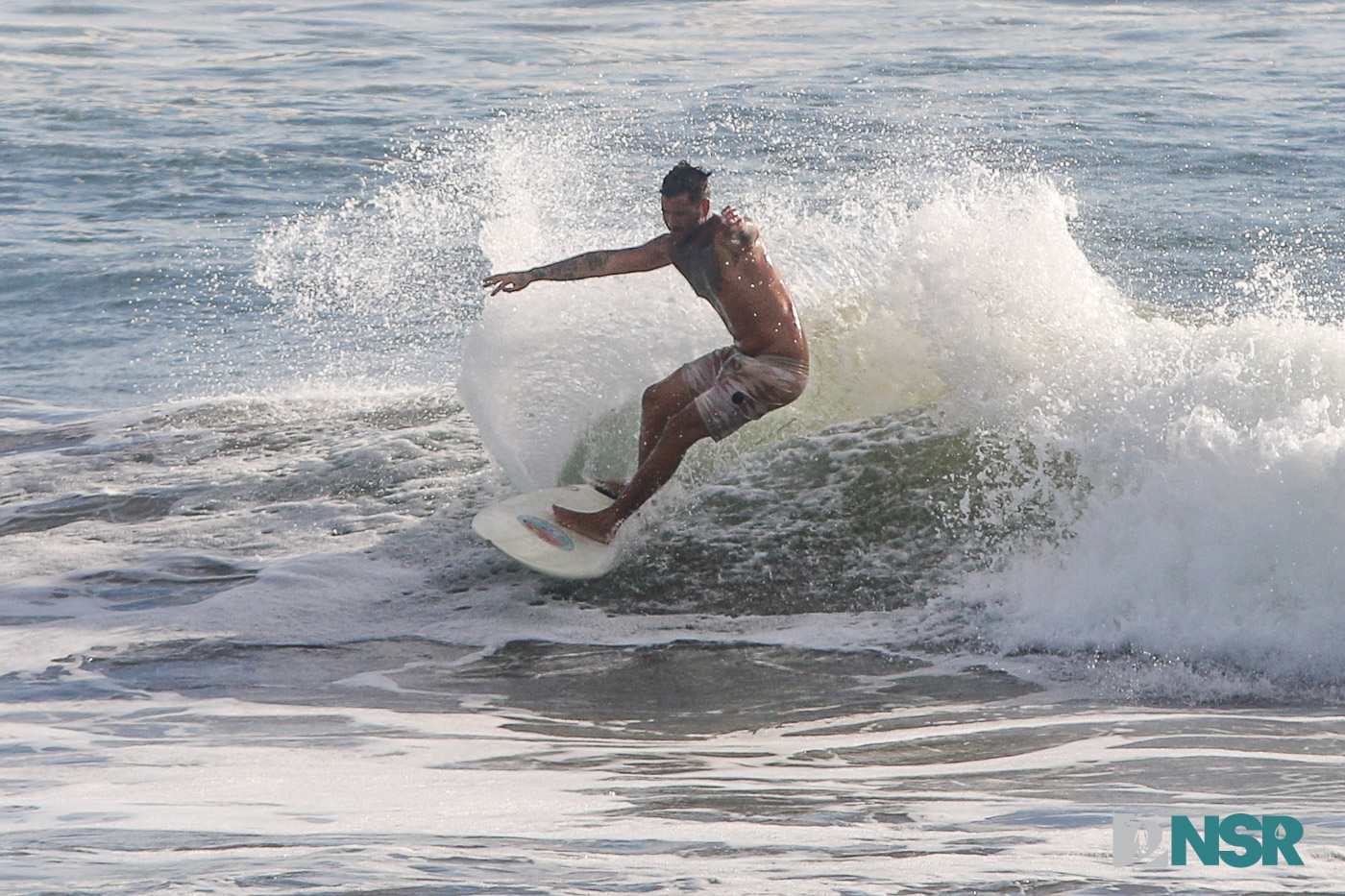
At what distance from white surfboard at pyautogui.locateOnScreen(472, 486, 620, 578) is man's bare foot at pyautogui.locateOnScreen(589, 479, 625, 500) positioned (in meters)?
0.03

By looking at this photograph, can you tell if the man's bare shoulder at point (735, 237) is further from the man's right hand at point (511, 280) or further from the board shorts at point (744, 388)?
the man's right hand at point (511, 280)

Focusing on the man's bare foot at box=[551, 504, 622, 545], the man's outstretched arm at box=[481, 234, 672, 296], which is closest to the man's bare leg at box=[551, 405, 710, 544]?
the man's bare foot at box=[551, 504, 622, 545]

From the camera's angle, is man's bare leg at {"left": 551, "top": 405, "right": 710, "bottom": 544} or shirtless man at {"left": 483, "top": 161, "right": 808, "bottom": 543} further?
man's bare leg at {"left": 551, "top": 405, "right": 710, "bottom": 544}

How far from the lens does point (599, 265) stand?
687cm

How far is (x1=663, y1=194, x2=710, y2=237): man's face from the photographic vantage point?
6.54 m

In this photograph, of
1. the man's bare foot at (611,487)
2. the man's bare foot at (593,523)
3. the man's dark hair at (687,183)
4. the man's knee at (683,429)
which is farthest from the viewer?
the man's bare foot at (611,487)

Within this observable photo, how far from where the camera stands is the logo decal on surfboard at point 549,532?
6.93 meters

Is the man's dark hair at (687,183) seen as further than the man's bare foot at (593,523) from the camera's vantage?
No

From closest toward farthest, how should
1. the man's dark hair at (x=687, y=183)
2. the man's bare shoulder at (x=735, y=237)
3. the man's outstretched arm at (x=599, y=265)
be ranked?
the man's dark hair at (x=687, y=183) < the man's bare shoulder at (x=735, y=237) < the man's outstretched arm at (x=599, y=265)

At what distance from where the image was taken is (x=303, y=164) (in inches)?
647

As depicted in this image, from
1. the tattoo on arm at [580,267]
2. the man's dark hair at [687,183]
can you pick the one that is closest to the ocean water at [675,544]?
the tattoo on arm at [580,267]

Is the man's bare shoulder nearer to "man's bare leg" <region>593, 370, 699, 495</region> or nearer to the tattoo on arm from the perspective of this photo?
the tattoo on arm

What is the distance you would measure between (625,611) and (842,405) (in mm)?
2224

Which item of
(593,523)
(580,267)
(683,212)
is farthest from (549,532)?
(683,212)
